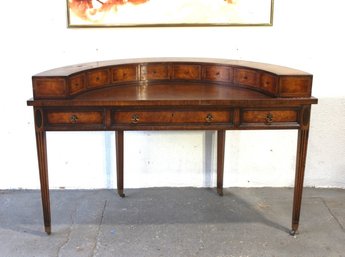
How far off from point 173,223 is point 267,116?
0.97m

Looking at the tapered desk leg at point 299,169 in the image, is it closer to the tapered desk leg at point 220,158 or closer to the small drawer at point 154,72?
the tapered desk leg at point 220,158

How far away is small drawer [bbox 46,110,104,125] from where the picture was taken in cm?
239

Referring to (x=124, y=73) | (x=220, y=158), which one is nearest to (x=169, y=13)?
(x=124, y=73)

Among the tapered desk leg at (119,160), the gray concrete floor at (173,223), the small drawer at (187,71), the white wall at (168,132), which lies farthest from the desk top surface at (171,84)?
the gray concrete floor at (173,223)

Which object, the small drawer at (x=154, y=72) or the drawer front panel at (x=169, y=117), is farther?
the small drawer at (x=154, y=72)

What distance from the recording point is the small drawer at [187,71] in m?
2.94

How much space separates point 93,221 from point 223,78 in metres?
1.31

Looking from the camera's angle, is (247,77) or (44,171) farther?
(247,77)

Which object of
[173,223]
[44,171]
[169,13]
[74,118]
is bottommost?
[173,223]

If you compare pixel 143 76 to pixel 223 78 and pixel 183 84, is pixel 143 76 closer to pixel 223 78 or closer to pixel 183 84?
pixel 183 84

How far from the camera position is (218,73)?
2.90 meters

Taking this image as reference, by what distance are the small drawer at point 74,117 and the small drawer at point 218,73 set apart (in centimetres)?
89

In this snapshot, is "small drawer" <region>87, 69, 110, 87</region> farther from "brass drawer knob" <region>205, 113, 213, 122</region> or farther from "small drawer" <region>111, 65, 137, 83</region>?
"brass drawer knob" <region>205, 113, 213, 122</region>

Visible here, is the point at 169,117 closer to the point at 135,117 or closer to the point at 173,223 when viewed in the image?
the point at 135,117
